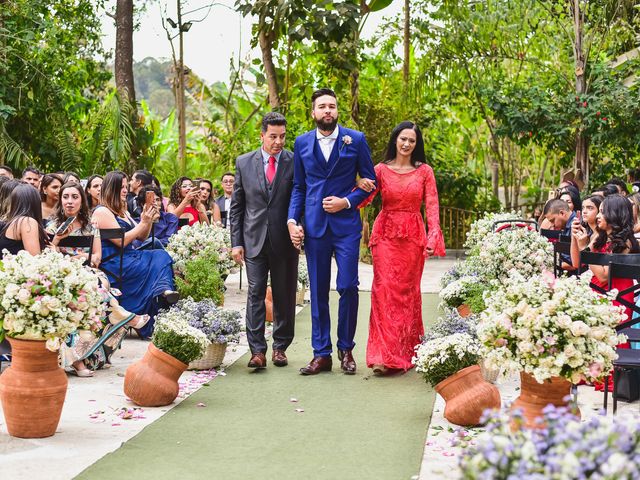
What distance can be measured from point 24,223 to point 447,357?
3.11 metres

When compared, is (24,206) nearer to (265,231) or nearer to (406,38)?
(265,231)

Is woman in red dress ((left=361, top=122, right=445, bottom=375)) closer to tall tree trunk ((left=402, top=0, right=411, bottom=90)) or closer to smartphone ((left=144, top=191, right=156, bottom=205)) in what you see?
smartphone ((left=144, top=191, right=156, bottom=205))

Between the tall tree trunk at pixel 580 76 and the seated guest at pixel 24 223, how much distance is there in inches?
427

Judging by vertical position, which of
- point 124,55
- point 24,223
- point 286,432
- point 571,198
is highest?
point 124,55

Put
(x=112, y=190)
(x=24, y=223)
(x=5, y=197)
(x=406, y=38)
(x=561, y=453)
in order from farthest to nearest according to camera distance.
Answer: (x=406, y=38)
(x=112, y=190)
(x=5, y=197)
(x=24, y=223)
(x=561, y=453)

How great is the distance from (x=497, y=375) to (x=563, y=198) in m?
3.97

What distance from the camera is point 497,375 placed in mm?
6891

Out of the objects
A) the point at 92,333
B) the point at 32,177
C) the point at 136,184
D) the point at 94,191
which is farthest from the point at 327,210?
the point at 136,184

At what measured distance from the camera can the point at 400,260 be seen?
7273mm

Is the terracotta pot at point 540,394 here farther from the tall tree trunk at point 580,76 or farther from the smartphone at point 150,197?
the tall tree trunk at point 580,76

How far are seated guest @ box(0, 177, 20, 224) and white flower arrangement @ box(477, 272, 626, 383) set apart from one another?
3.74m

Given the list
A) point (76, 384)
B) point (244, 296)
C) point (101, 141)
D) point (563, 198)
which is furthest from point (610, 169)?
point (76, 384)

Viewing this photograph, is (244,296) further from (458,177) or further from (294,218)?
(458,177)

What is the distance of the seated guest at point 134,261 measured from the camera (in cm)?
848
